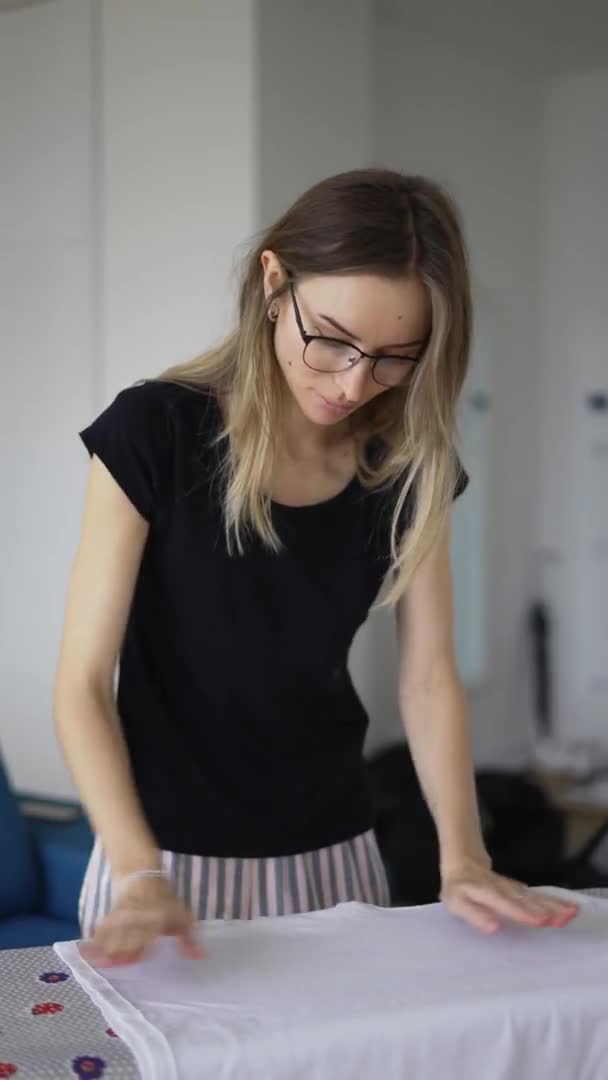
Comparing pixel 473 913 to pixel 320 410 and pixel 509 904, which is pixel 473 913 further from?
pixel 320 410

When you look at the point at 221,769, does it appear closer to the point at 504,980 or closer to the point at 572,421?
the point at 504,980

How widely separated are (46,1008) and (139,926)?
4.0 inches

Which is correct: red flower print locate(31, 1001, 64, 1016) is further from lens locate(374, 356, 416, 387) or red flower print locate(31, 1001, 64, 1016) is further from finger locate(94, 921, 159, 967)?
lens locate(374, 356, 416, 387)

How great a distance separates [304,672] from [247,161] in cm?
236

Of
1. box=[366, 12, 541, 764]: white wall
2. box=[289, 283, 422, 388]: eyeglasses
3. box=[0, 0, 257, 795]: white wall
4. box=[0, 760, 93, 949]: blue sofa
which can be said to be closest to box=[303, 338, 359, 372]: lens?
box=[289, 283, 422, 388]: eyeglasses

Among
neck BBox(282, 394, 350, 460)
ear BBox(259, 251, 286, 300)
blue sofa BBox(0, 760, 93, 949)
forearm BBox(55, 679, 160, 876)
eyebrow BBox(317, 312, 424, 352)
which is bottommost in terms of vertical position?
blue sofa BBox(0, 760, 93, 949)

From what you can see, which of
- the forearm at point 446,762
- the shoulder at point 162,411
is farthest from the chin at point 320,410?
the forearm at point 446,762

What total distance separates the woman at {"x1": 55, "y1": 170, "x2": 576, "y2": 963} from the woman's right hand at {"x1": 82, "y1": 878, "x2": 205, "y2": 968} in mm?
27

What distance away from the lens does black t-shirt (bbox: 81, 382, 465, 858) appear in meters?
1.34

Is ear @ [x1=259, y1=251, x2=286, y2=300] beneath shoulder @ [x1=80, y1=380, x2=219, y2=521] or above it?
above

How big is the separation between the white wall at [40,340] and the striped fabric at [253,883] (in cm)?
236

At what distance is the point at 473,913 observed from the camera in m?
1.26

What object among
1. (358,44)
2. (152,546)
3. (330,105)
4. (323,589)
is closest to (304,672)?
(323,589)

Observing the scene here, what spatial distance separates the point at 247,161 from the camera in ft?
11.3
